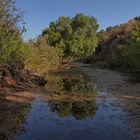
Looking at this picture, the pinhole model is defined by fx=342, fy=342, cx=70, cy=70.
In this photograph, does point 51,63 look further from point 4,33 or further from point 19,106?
point 19,106

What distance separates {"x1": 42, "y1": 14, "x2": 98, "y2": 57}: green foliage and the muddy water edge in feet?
151

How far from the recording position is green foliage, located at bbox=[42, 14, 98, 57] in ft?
222

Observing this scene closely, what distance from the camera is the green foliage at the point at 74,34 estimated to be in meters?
67.6

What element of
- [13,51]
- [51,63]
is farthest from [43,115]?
[51,63]

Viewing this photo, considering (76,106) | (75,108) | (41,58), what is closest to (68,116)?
(75,108)

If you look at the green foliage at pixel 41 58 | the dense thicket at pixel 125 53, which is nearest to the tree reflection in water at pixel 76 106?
the green foliage at pixel 41 58

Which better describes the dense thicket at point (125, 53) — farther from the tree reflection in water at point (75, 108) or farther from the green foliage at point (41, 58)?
the tree reflection in water at point (75, 108)

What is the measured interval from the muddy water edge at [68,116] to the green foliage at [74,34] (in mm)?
46102

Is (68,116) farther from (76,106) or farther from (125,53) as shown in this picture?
(125,53)

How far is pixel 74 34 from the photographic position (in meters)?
71.0

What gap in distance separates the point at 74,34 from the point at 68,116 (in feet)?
188

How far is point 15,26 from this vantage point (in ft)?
68.1

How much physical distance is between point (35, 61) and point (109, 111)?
16.8 metres

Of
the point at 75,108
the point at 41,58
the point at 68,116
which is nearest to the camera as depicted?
the point at 68,116
